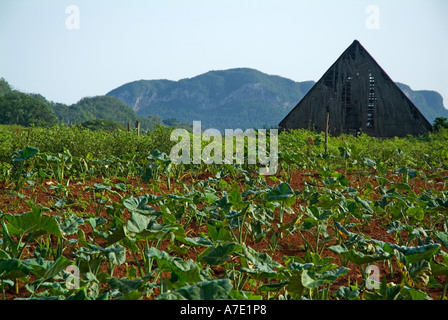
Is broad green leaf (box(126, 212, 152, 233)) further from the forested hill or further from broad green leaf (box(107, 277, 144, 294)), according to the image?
the forested hill

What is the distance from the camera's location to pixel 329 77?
21328 millimetres

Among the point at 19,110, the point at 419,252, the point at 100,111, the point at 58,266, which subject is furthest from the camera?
the point at 100,111

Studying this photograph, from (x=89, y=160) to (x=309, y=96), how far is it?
608 inches

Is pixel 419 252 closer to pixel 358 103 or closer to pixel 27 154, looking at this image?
pixel 27 154

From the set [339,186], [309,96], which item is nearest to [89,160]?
[339,186]

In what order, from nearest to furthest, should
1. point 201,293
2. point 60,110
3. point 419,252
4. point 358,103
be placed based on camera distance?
point 201,293 < point 419,252 < point 358,103 < point 60,110

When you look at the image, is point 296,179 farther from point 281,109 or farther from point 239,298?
point 281,109

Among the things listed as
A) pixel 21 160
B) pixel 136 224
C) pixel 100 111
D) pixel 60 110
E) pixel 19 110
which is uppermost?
pixel 100 111

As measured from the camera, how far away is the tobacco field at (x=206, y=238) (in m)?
2.66

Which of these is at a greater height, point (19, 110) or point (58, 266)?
point (19, 110)

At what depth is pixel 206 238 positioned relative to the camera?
11.3 ft

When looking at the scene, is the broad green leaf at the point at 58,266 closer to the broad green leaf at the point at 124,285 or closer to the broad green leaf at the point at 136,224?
the broad green leaf at the point at 124,285

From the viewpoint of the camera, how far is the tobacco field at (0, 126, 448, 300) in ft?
8.73

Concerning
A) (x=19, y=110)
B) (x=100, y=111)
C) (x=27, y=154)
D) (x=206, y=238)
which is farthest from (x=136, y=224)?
(x=100, y=111)
